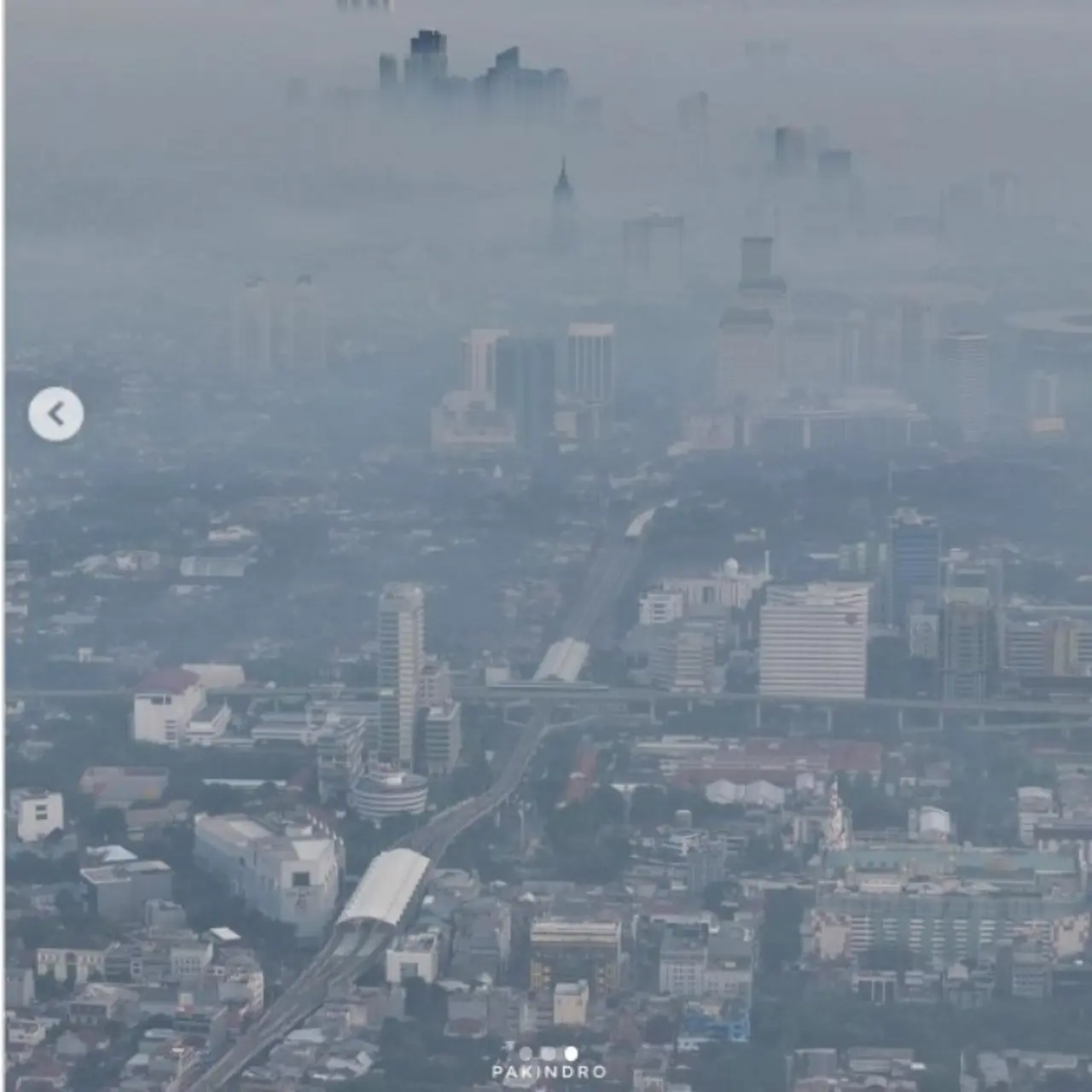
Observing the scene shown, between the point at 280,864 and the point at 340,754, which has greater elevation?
the point at 340,754

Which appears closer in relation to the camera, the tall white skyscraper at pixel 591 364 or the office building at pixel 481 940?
the office building at pixel 481 940

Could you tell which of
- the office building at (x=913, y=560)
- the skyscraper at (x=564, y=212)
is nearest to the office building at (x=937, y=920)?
the office building at (x=913, y=560)

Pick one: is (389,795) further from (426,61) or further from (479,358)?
(426,61)

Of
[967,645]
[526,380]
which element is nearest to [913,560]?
[967,645]

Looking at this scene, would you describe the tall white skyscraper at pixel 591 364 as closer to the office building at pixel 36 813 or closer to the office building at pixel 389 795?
the office building at pixel 389 795

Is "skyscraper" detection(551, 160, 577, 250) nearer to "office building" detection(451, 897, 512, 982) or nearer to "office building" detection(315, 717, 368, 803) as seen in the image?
"office building" detection(315, 717, 368, 803)

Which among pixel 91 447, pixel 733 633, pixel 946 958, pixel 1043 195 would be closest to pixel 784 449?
pixel 733 633
